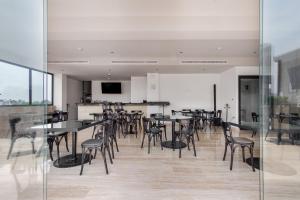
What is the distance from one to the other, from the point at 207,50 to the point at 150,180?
4538mm

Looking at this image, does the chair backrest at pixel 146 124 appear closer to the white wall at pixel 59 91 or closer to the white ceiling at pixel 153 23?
the white ceiling at pixel 153 23

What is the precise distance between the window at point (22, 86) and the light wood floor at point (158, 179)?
123 cm

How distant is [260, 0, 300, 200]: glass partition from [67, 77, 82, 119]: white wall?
961 centimetres

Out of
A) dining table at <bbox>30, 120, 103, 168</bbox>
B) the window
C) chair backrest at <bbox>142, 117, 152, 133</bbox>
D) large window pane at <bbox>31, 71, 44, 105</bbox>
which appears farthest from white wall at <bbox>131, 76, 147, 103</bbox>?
large window pane at <bbox>31, 71, 44, 105</bbox>

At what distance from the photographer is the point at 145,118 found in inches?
187

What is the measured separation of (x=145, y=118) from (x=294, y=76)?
315 cm

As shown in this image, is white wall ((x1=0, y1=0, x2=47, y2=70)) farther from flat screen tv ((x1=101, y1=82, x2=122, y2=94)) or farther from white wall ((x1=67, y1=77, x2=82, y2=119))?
flat screen tv ((x1=101, y1=82, x2=122, y2=94))

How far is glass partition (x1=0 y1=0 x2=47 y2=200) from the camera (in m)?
2.54

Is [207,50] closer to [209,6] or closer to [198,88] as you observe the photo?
[209,6]

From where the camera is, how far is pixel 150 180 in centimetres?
280

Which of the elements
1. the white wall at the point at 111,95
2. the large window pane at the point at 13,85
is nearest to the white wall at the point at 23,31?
the large window pane at the point at 13,85

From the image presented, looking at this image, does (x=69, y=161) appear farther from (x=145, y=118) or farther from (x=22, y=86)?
(x=145, y=118)

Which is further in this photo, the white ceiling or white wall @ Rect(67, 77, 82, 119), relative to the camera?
white wall @ Rect(67, 77, 82, 119)

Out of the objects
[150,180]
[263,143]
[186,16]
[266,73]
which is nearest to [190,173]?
[150,180]
